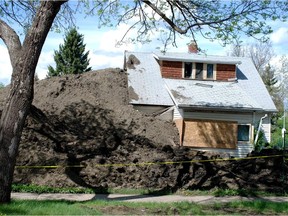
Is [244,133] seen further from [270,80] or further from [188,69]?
[270,80]

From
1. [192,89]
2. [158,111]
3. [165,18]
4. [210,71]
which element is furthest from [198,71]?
[165,18]

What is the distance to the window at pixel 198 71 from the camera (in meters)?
30.1

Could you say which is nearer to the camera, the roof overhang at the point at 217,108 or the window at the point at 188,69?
the roof overhang at the point at 217,108

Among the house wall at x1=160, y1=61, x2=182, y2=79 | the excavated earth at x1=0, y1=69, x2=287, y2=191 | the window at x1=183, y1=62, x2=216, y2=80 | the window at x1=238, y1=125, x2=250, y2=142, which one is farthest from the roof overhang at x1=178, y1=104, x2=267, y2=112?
the excavated earth at x1=0, y1=69, x2=287, y2=191

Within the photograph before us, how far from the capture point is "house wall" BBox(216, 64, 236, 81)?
100ft

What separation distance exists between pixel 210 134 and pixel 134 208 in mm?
15762

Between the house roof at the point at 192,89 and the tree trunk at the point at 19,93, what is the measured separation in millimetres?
15958

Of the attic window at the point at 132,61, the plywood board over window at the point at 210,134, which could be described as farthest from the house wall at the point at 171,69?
the plywood board over window at the point at 210,134

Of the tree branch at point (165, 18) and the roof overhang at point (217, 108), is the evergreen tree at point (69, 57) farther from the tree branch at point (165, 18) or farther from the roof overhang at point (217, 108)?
the tree branch at point (165, 18)

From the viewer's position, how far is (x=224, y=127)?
86.2 feet

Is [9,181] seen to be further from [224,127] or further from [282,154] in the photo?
[224,127]

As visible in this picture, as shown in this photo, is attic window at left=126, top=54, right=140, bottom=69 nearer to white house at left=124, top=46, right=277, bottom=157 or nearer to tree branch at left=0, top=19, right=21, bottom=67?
white house at left=124, top=46, right=277, bottom=157

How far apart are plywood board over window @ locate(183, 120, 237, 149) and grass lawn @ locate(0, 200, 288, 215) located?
13.6m

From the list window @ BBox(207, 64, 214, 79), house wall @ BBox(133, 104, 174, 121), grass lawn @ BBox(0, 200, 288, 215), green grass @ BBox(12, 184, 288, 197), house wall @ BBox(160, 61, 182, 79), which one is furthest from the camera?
window @ BBox(207, 64, 214, 79)
